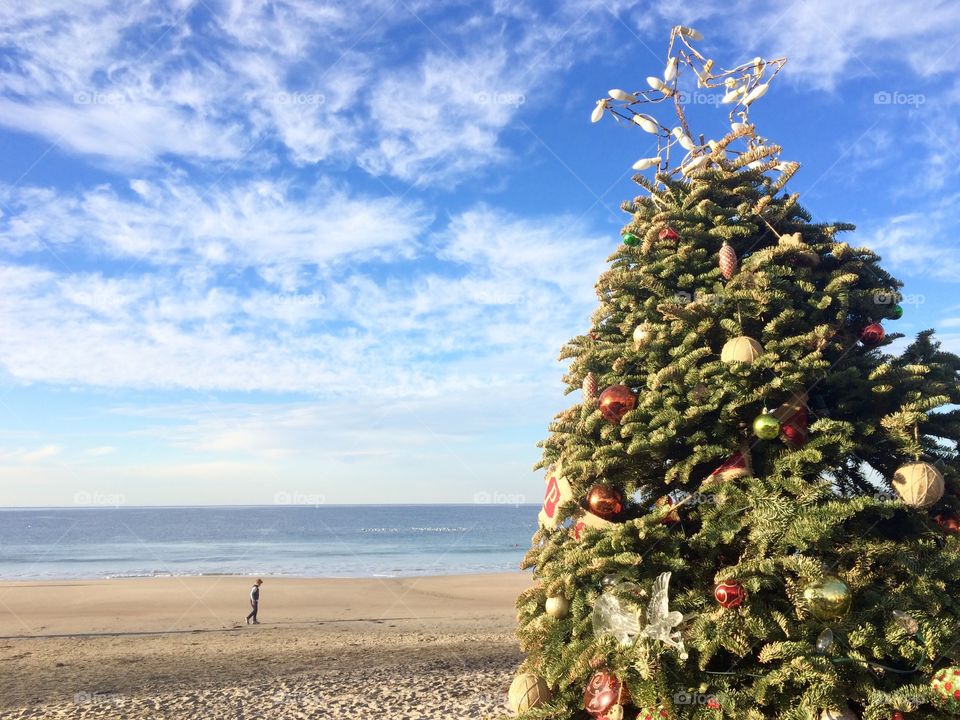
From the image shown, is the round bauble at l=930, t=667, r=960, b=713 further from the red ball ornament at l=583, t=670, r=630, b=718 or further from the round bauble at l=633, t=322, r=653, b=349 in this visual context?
the round bauble at l=633, t=322, r=653, b=349

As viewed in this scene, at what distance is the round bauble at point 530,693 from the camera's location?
4598 mm

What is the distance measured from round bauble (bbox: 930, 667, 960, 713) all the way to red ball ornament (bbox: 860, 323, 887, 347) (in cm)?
216

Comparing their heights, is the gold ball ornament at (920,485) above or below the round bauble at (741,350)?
below

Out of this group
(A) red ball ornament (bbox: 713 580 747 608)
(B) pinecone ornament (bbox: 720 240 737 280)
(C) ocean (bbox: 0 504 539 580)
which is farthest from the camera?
(C) ocean (bbox: 0 504 539 580)

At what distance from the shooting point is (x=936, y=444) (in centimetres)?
439

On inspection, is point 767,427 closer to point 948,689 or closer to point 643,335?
point 643,335

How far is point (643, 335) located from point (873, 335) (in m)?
1.63

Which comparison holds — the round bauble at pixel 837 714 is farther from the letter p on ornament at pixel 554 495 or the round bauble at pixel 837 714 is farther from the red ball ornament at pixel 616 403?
the red ball ornament at pixel 616 403

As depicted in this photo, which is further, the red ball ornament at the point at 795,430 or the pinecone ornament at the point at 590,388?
the pinecone ornament at the point at 590,388

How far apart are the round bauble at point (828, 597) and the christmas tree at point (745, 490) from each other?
1 centimetres

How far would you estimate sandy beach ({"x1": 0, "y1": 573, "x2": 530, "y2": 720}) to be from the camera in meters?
8.96

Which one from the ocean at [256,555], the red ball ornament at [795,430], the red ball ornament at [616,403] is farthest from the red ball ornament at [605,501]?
the ocean at [256,555]

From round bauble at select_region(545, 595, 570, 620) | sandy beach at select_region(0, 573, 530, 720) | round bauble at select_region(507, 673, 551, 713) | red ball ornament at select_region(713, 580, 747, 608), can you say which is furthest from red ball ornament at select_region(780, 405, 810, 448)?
sandy beach at select_region(0, 573, 530, 720)

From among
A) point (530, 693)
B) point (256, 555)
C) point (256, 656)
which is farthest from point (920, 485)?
point (256, 555)
